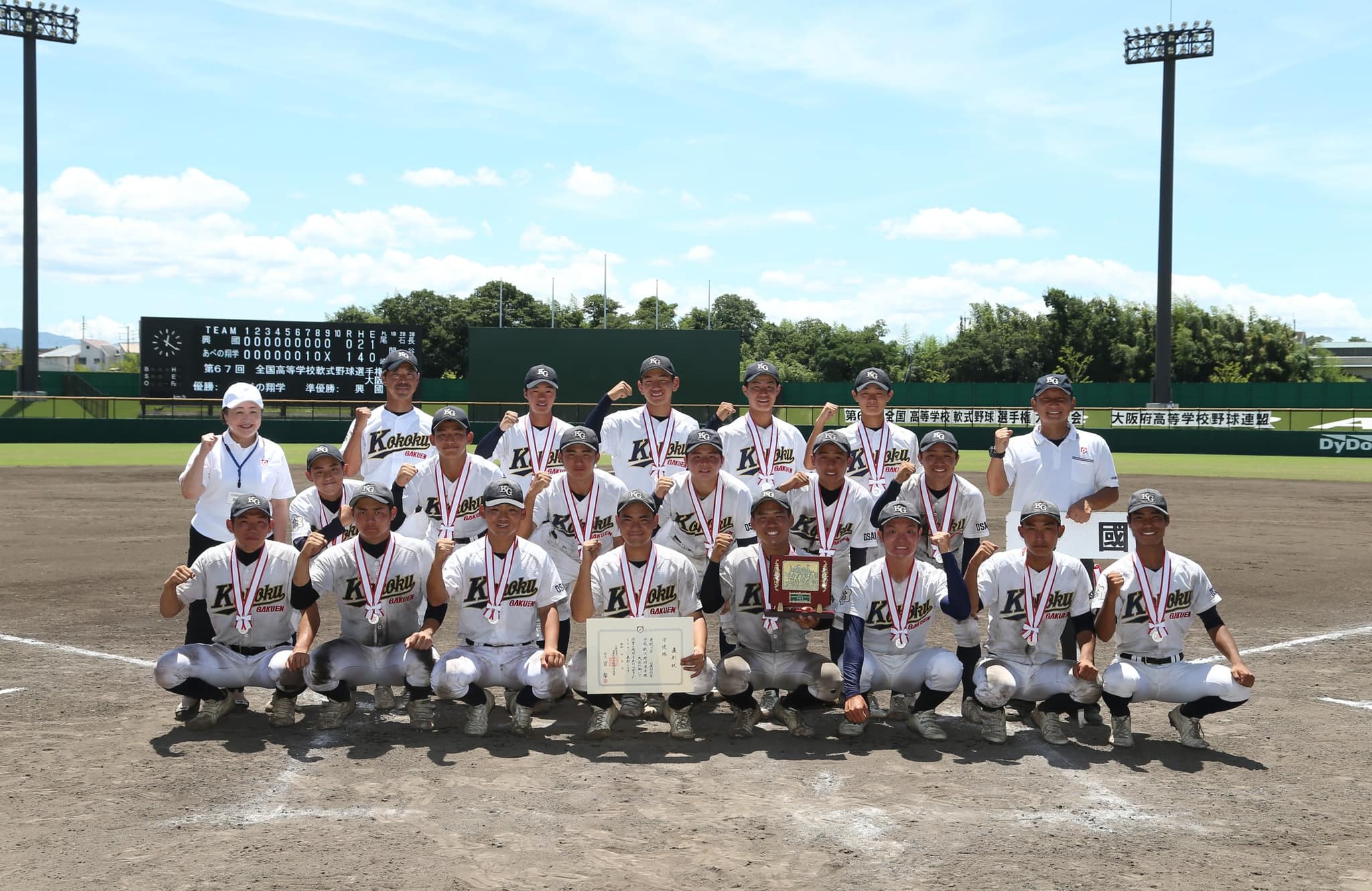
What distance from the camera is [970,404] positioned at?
5269 centimetres

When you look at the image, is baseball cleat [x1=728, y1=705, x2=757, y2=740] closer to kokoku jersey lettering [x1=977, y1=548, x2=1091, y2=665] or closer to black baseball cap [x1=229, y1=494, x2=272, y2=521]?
kokoku jersey lettering [x1=977, y1=548, x2=1091, y2=665]

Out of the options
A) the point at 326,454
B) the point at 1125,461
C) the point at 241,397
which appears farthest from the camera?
the point at 1125,461

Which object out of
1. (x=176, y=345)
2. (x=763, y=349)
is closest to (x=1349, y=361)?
(x=763, y=349)

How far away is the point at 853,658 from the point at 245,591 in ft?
12.0

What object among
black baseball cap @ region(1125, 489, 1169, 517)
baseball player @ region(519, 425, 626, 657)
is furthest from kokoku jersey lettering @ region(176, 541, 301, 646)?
black baseball cap @ region(1125, 489, 1169, 517)

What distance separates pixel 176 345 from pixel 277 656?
32656mm

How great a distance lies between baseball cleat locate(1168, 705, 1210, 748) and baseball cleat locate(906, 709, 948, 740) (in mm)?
1308

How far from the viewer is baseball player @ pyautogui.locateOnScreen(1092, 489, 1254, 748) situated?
6125mm

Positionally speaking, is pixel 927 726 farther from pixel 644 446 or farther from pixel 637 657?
pixel 644 446

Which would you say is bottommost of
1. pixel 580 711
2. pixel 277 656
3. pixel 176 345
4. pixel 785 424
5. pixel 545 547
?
pixel 580 711

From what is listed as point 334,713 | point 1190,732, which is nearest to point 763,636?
point 1190,732

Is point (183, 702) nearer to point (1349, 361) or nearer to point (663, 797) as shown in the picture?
point (663, 797)

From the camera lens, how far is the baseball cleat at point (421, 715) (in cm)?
640

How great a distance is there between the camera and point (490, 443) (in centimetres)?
834
